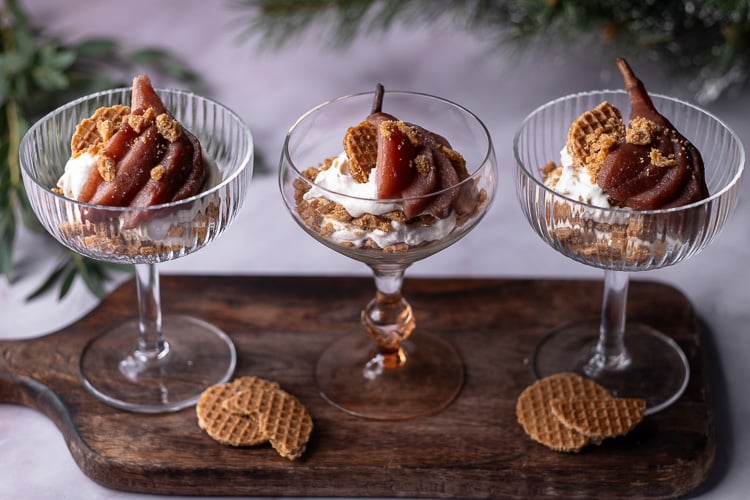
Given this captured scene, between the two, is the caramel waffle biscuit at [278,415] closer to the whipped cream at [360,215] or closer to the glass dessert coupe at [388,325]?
the glass dessert coupe at [388,325]

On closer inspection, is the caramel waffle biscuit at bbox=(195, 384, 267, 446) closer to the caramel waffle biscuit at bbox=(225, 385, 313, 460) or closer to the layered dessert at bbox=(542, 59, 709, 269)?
the caramel waffle biscuit at bbox=(225, 385, 313, 460)

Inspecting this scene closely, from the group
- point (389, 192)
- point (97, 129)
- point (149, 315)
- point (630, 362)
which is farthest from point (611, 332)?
point (97, 129)

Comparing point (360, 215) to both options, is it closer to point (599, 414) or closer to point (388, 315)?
point (388, 315)

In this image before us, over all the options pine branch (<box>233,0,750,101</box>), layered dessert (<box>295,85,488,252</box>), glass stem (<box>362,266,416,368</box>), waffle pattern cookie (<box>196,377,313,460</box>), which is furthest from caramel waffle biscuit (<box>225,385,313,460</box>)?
pine branch (<box>233,0,750,101</box>)

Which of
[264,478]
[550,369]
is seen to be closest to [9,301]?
[264,478]

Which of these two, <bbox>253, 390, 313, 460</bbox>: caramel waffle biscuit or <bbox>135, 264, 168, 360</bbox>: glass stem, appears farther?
<bbox>135, 264, 168, 360</bbox>: glass stem

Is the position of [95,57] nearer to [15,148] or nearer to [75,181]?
[15,148]

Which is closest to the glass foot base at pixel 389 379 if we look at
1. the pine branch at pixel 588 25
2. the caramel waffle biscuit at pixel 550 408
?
the caramel waffle biscuit at pixel 550 408
